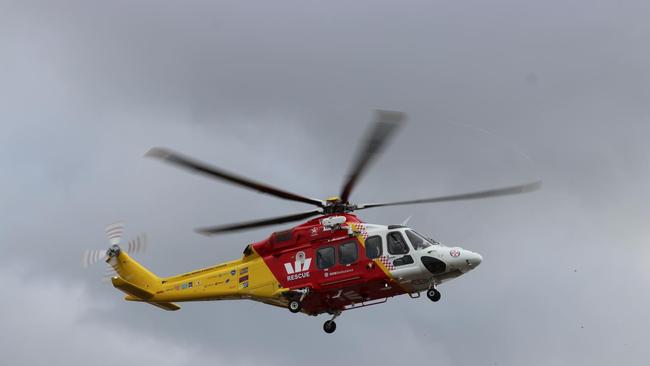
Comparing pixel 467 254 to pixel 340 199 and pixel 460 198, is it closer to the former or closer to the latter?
pixel 460 198

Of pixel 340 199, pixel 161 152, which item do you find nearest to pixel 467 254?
pixel 340 199

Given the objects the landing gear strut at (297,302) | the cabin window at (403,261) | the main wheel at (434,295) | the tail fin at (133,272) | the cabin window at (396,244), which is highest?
the tail fin at (133,272)

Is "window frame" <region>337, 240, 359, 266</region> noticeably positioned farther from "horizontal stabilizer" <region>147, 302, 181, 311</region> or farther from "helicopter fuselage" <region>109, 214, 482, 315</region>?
"horizontal stabilizer" <region>147, 302, 181, 311</region>

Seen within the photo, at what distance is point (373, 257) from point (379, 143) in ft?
20.1

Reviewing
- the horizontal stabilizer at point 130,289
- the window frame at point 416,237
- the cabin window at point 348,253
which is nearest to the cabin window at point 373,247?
the cabin window at point 348,253

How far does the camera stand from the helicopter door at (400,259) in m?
32.6

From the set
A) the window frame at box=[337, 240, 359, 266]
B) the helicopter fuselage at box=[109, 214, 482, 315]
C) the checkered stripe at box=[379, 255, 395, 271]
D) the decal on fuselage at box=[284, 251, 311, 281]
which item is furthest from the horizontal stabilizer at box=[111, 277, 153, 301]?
the checkered stripe at box=[379, 255, 395, 271]

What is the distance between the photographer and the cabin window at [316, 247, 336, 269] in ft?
111

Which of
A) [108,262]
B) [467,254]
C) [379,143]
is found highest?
[108,262]

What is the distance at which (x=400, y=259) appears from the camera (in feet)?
108

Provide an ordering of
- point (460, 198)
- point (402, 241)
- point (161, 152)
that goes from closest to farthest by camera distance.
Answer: point (161, 152), point (460, 198), point (402, 241)

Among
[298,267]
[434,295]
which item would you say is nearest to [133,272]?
[298,267]

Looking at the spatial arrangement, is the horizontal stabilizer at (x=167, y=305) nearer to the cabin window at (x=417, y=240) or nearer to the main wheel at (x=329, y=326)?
the main wheel at (x=329, y=326)

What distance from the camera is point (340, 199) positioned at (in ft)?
114
